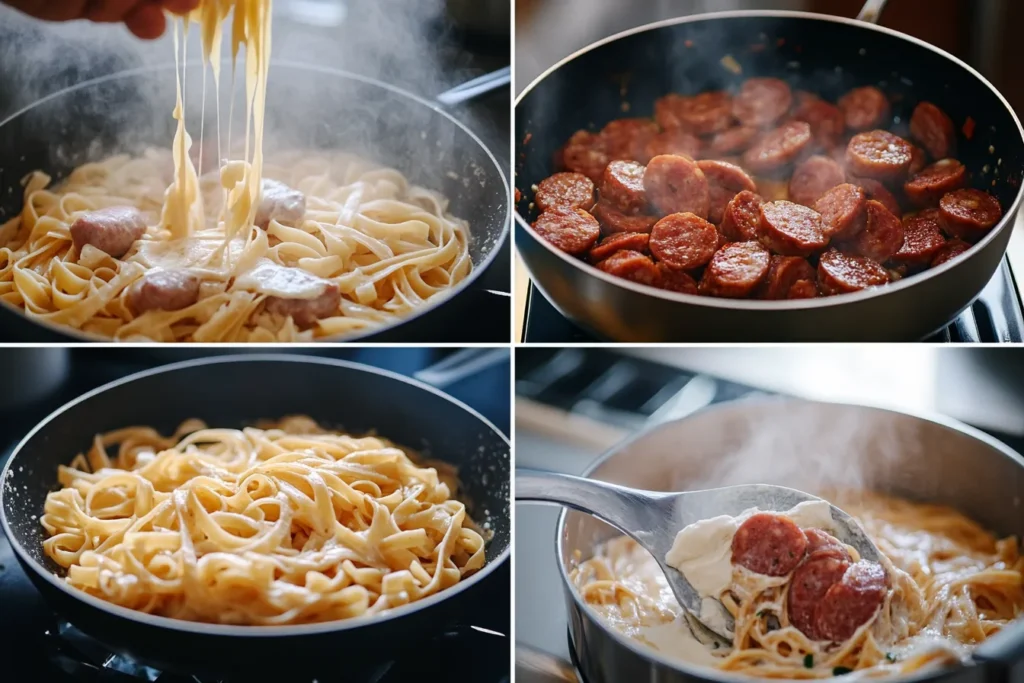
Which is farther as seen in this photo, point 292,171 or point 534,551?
point 292,171

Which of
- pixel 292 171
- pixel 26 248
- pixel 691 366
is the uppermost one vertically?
pixel 292 171

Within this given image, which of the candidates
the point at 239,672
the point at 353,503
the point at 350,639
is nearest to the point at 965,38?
the point at 353,503

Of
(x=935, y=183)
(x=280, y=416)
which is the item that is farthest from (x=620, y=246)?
(x=280, y=416)

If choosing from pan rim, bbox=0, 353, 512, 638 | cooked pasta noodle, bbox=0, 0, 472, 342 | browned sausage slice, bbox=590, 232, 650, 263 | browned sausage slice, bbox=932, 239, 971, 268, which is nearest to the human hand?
cooked pasta noodle, bbox=0, 0, 472, 342

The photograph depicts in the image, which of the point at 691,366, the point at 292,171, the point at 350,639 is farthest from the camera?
the point at 292,171

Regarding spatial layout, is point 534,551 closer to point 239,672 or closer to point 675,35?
point 239,672
